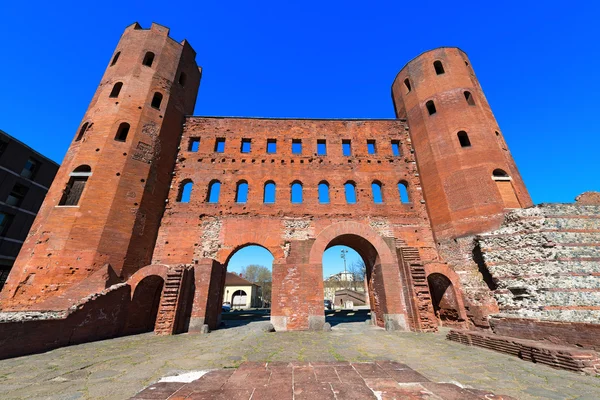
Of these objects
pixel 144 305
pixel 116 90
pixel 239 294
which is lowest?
pixel 144 305

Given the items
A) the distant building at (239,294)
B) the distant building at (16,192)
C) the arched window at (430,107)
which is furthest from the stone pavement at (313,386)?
the distant building at (239,294)

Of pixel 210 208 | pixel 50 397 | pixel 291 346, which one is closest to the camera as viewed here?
pixel 50 397

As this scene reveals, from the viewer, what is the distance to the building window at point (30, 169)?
2222 centimetres

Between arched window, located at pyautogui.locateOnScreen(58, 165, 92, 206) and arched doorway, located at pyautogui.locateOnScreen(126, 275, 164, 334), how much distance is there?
533cm

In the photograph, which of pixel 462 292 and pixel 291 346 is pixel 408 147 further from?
pixel 291 346

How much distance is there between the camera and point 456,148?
13883mm

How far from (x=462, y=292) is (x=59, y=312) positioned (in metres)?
16.1

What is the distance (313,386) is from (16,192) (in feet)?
103

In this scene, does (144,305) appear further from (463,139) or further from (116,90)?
(463,139)

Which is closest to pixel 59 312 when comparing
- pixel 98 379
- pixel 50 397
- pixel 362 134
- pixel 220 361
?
pixel 98 379

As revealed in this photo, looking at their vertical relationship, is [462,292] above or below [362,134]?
below

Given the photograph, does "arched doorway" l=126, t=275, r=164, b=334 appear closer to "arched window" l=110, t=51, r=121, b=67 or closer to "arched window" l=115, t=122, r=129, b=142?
"arched window" l=115, t=122, r=129, b=142

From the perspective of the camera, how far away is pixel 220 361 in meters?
5.52

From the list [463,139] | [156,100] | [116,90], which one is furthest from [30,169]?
[463,139]
